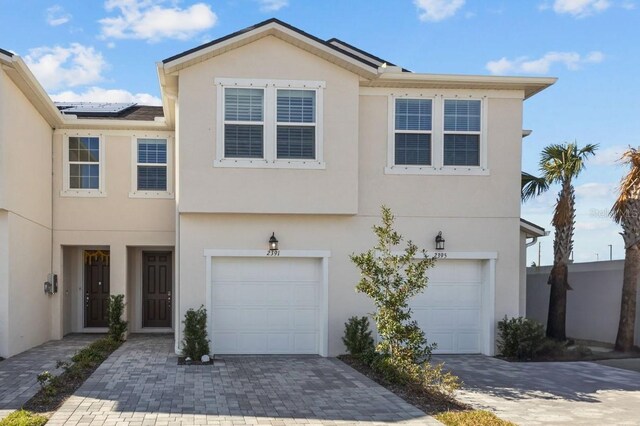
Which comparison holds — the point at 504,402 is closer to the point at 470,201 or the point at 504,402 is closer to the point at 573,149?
the point at 470,201

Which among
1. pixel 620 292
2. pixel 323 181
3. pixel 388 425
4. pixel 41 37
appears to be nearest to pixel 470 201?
pixel 323 181

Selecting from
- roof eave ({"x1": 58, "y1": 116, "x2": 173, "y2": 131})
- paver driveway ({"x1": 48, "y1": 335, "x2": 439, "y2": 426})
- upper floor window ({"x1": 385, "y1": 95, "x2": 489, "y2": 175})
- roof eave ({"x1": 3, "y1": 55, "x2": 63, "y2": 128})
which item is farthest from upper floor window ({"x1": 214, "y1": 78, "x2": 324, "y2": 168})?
roof eave ({"x1": 58, "y1": 116, "x2": 173, "y2": 131})

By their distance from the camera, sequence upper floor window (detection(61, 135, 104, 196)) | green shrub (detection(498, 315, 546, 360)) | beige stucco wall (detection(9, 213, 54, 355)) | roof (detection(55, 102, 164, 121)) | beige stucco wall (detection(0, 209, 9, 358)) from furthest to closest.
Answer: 1. roof (detection(55, 102, 164, 121))
2. upper floor window (detection(61, 135, 104, 196))
3. green shrub (detection(498, 315, 546, 360))
4. beige stucco wall (detection(9, 213, 54, 355))
5. beige stucco wall (detection(0, 209, 9, 358))

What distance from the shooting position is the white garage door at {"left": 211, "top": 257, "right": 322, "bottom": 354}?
13188 mm

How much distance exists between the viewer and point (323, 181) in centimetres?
1296

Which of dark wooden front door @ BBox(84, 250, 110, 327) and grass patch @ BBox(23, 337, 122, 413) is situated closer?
grass patch @ BBox(23, 337, 122, 413)

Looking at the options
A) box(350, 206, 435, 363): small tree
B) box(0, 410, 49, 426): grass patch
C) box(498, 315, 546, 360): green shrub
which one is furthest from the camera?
box(498, 315, 546, 360): green shrub

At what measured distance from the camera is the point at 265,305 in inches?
524

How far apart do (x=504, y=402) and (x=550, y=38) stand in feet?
22.7

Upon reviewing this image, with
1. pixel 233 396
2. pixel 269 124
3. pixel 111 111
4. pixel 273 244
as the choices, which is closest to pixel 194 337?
pixel 273 244

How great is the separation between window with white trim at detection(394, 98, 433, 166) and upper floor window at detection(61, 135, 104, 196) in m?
7.47

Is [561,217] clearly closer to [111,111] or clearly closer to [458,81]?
[458,81]

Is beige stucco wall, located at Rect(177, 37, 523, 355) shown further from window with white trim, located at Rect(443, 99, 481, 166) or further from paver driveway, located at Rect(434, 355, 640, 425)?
paver driveway, located at Rect(434, 355, 640, 425)

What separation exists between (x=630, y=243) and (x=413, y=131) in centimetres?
534
